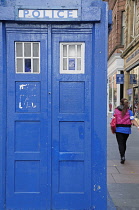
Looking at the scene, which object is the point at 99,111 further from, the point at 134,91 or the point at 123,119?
the point at 134,91

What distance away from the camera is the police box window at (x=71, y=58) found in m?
3.14

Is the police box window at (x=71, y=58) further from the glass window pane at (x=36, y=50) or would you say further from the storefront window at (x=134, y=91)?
the storefront window at (x=134, y=91)

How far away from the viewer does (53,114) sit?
10.3ft

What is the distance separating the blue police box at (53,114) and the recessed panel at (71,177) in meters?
0.01

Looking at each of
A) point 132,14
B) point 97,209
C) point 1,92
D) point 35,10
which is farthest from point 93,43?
point 132,14

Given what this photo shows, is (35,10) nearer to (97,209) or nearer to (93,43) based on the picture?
(93,43)

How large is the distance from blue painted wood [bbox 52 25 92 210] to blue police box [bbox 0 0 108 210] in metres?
0.01

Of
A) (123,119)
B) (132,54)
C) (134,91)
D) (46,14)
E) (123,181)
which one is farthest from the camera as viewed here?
(132,54)

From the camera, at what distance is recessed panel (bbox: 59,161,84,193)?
3189 millimetres

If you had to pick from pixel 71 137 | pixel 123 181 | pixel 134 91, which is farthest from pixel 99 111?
pixel 134 91

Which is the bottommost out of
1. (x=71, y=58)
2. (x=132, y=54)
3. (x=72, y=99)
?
(x=72, y=99)

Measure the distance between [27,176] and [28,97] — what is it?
3.46 feet

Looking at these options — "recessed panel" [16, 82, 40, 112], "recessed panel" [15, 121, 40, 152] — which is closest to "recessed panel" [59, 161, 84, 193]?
"recessed panel" [15, 121, 40, 152]

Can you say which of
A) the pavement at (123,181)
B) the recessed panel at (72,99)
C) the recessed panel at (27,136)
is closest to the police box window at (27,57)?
the recessed panel at (72,99)
